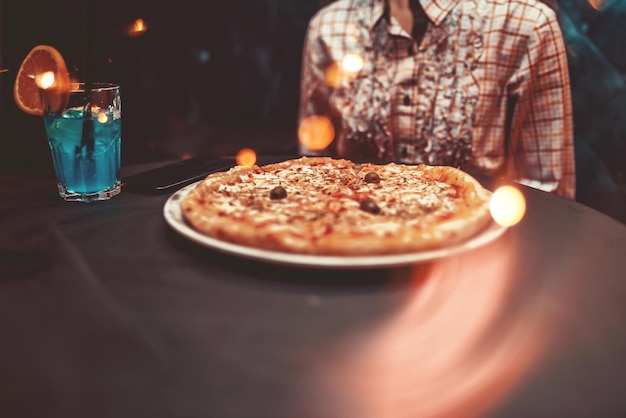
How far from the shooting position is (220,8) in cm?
277

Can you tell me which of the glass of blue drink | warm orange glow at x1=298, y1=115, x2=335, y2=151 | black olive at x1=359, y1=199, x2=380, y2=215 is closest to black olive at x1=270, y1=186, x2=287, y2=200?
black olive at x1=359, y1=199, x2=380, y2=215

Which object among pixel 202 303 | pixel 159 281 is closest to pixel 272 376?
pixel 202 303

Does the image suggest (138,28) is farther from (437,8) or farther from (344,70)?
(437,8)

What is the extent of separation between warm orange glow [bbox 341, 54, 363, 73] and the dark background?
47 centimetres

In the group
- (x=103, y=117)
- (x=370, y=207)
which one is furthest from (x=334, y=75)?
(x=370, y=207)

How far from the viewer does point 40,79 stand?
122 centimetres

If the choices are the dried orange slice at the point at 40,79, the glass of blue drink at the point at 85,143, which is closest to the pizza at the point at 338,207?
the glass of blue drink at the point at 85,143

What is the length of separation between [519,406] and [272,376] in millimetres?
255

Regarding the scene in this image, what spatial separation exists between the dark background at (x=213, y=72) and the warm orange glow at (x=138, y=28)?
0.03 m

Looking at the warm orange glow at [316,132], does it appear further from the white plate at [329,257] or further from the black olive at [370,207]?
the white plate at [329,257]

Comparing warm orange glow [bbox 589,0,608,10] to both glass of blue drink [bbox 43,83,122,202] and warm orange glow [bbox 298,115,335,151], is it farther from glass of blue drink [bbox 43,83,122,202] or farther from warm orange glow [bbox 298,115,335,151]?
glass of blue drink [bbox 43,83,122,202]

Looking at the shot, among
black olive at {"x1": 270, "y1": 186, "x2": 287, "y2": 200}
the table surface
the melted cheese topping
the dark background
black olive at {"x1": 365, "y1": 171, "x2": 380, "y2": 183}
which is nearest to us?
the table surface

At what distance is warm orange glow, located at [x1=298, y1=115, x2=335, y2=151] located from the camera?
2660 millimetres

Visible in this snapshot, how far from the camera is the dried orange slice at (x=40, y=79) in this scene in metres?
1.15
